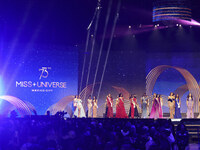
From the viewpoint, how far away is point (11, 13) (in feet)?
54.6

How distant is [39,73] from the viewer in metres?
20.1

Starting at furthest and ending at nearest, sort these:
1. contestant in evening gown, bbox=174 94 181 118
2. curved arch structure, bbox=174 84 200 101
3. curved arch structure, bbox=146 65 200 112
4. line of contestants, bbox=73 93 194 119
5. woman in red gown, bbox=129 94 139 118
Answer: curved arch structure, bbox=174 84 200 101 < curved arch structure, bbox=146 65 200 112 < woman in red gown, bbox=129 94 139 118 < contestant in evening gown, bbox=174 94 181 118 < line of contestants, bbox=73 93 194 119

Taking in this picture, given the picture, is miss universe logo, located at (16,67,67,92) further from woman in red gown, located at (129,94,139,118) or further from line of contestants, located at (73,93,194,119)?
woman in red gown, located at (129,94,139,118)

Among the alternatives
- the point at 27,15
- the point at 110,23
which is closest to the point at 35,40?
the point at 27,15

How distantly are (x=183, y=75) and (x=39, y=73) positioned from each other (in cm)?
838

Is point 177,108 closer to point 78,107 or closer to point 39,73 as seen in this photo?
point 78,107

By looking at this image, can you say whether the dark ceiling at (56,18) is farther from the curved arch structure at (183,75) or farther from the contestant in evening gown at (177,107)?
the contestant in evening gown at (177,107)

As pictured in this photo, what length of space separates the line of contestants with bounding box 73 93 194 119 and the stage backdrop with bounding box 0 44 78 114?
1.54 metres

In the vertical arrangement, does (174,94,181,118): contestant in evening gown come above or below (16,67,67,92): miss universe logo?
below

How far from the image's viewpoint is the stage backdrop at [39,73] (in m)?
19.8

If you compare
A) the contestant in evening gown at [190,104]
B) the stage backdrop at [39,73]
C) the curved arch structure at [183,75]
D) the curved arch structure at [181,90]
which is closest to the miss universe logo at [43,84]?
the stage backdrop at [39,73]

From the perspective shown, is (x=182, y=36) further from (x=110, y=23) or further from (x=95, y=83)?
(x=95, y=83)

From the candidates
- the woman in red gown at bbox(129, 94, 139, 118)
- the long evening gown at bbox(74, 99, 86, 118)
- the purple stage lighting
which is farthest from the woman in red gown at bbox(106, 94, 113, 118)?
the purple stage lighting

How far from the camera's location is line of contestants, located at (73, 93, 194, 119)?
684 inches
